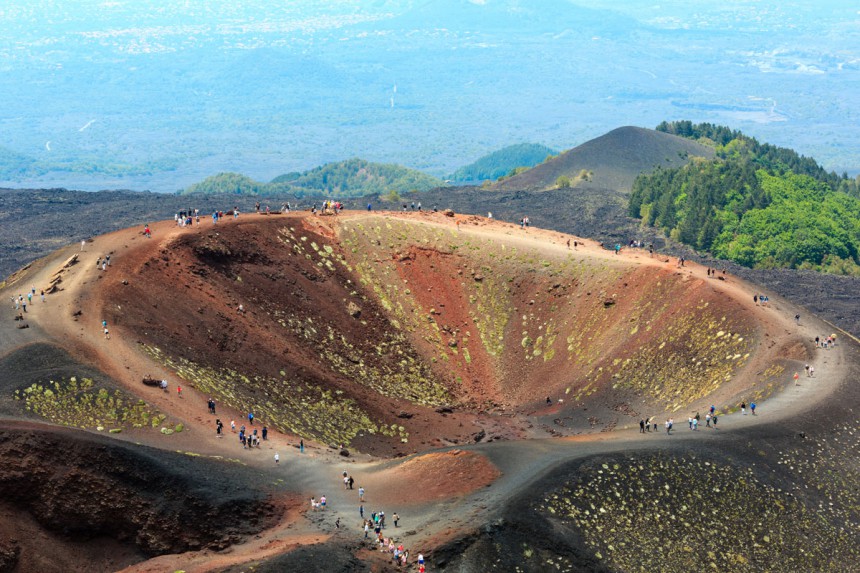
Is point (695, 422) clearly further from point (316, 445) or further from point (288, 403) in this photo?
point (288, 403)

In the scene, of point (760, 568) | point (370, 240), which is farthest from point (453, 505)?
point (370, 240)

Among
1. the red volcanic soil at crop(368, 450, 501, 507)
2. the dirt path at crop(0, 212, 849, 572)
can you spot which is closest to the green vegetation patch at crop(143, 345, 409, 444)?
the dirt path at crop(0, 212, 849, 572)

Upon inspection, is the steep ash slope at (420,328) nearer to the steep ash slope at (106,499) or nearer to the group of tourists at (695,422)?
the group of tourists at (695,422)

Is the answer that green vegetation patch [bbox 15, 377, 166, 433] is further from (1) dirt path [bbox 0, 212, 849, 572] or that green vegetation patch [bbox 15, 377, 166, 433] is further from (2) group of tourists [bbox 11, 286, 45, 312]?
(2) group of tourists [bbox 11, 286, 45, 312]

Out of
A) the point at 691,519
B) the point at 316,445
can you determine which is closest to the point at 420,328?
the point at 316,445

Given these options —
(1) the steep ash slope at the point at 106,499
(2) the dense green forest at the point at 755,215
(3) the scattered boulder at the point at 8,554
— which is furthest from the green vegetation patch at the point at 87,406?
(2) the dense green forest at the point at 755,215
